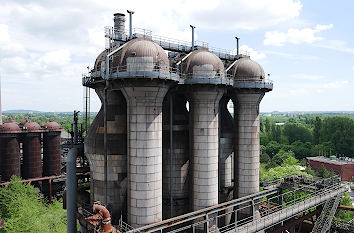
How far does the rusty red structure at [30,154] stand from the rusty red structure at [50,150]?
7.42 feet

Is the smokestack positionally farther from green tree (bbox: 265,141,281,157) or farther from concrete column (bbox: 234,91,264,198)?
green tree (bbox: 265,141,281,157)

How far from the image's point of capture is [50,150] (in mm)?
60500

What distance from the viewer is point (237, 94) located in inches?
1355

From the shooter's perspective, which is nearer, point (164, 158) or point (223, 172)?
point (164, 158)

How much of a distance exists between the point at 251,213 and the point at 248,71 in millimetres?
17657

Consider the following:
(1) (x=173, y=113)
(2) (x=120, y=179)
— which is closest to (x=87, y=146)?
(2) (x=120, y=179)

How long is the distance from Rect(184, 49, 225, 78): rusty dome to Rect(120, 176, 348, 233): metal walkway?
535 inches

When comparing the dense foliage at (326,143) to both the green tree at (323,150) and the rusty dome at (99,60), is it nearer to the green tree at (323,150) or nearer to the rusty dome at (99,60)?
the green tree at (323,150)

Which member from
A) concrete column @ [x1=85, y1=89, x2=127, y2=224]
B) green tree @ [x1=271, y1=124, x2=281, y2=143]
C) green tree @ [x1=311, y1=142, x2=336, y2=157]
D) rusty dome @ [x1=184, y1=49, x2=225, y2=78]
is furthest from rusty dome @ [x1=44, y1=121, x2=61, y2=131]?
green tree @ [x1=271, y1=124, x2=281, y2=143]

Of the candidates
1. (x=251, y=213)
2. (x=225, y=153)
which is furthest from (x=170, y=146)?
(x=251, y=213)

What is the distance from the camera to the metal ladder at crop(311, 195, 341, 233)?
33.2 metres

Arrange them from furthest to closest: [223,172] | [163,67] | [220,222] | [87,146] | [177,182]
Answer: [223,172], [220,222], [177,182], [87,146], [163,67]

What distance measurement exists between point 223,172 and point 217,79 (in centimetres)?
1382

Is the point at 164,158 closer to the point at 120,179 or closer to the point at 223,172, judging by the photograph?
the point at 120,179
